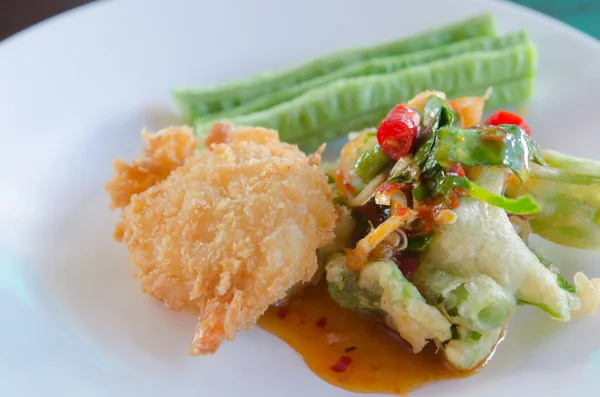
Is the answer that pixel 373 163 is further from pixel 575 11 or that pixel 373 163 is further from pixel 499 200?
pixel 575 11

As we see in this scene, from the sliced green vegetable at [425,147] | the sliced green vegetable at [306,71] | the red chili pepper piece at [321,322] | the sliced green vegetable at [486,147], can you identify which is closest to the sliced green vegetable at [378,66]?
the sliced green vegetable at [306,71]

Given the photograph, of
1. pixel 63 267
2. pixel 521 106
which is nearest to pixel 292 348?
pixel 63 267

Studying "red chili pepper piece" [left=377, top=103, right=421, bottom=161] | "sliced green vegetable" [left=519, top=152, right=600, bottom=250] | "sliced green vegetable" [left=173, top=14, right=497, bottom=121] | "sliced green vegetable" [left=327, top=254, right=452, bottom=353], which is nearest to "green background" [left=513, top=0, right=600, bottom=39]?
"sliced green vegetable" [left=173, top=14, right=497, bottom=121]

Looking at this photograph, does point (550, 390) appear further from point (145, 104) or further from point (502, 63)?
point (145, 104)

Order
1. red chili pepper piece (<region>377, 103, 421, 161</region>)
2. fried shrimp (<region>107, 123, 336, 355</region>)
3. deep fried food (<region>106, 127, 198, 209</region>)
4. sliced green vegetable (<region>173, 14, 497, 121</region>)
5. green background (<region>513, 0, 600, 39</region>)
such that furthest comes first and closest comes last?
green background (<region>513, 0, 600, 39</region>), sliced green vegetable (<region>173, 14, 497, 121</region>), deep fried food (<region>106, 127, 198, 209</region>), red chili pepper piece (<region>377, 103, 421, 161</region>), fried shrimp (<region>107, 123, 336, 355</region>)

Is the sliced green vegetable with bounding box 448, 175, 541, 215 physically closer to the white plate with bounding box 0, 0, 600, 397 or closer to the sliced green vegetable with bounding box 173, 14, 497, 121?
the white plate with bounding box 0, 0, 600, 397

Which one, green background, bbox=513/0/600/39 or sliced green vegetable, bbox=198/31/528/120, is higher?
sliced green vegetable, bbox=198/31/528/120

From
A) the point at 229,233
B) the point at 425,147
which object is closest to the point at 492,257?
the point at 425,147
